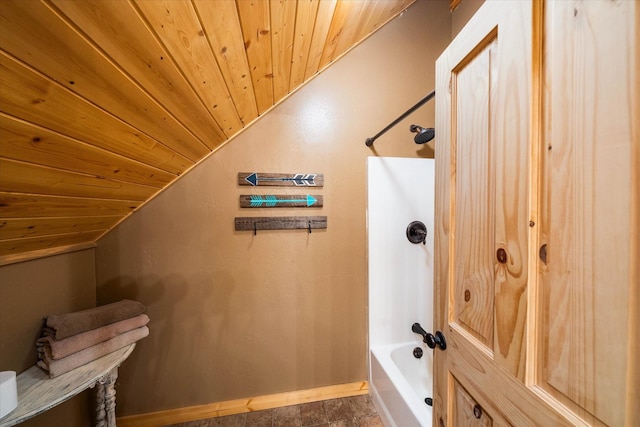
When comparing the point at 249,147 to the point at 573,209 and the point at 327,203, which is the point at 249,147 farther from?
the point at 573,209

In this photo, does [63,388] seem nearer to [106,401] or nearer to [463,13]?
[106,401]

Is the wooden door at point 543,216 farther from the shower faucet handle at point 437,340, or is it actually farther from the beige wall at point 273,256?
the beige wall at point 273,256

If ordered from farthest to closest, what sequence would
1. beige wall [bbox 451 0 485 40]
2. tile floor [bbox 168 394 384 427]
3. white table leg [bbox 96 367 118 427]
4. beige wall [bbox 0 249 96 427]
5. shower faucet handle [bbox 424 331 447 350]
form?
beige wall [bbox 451 0 485 40] → tile floor [bbox 168 394 384 427] → white table leg [bbox 96 367 118 427] → beige wall [bbox 0 249 96 427] → shower faucet handle [bbox 424 331 447 350]

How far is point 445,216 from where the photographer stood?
79 cm

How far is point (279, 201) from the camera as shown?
5.32ft

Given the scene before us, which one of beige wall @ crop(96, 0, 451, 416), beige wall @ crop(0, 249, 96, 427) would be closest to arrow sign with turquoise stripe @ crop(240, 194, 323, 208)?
beige wall @ crop(96, 0, 451, 416)

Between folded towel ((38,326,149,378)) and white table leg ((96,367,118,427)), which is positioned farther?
white table leg ((96,367,118,427))

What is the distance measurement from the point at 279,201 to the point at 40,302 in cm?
131

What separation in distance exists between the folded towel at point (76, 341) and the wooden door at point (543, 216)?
1.55 meters

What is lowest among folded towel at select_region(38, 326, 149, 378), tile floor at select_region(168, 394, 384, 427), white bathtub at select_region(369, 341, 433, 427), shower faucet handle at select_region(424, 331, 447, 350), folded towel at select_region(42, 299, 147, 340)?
tile floor at select_region(168, 394, 384, 427)

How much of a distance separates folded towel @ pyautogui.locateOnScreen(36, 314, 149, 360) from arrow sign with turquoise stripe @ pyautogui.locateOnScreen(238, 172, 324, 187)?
1.03 metres

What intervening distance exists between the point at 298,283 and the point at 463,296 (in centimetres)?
116

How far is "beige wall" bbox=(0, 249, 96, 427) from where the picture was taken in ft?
3.24

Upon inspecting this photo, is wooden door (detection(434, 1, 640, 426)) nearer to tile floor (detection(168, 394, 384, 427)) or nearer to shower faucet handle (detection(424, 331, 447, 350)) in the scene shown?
shower faucet handle (detection(424, 331, 447, 350))
